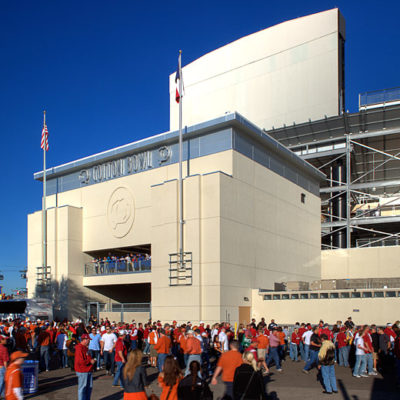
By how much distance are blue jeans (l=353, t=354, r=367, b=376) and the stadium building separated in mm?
11519

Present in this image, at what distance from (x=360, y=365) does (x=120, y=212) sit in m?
22.3

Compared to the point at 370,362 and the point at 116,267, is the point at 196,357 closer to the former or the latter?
the point at 370,362

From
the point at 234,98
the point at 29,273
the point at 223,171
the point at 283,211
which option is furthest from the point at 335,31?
the point at 29,273

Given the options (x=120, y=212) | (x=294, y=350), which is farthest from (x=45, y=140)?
(x=294, y=350)

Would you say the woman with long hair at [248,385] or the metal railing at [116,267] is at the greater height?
the metal railing at [116,267]

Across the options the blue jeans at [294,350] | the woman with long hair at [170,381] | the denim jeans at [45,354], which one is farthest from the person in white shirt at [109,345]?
the woman with long hair at [170,381]

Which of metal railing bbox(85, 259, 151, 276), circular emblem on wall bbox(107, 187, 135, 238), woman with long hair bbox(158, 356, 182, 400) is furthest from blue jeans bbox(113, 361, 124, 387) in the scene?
circular emblem on wall bbox(107, 187, 135, 238)

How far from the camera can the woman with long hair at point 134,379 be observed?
8.09 m

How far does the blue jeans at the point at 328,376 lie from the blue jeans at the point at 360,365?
2673mm

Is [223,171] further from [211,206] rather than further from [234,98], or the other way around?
[234,98]

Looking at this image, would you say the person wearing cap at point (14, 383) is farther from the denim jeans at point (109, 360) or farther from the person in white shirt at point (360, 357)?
the person in white shirt at point (360, 357)

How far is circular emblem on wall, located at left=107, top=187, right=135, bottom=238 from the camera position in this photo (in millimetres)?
34344

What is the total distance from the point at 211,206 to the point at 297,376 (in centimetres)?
1281

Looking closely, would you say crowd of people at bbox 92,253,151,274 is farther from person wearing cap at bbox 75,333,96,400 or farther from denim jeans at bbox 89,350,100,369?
person wearing cap at bbox 75,333,96,400
